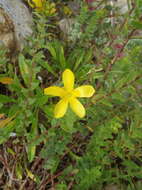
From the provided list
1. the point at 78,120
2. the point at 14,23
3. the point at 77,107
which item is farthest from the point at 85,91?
the point at 14,23

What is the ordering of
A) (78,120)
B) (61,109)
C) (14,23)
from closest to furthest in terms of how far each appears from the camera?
(61,109), (78,120), (14,23)

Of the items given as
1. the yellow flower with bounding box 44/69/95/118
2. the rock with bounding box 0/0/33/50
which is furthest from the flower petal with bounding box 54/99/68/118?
the rock with bounding box 0/0/33/50

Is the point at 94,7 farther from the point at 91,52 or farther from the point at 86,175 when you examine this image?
the point at 86,175

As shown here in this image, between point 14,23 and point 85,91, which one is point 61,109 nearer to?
point 85,91

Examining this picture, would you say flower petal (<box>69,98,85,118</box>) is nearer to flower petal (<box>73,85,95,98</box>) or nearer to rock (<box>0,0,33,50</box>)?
flower petal (<box>73,85,95,98</box>)

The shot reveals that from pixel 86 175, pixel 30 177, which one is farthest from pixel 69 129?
pixel 30 177

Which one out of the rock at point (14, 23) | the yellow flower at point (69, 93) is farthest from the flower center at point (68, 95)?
the rock at point (14, 23)
